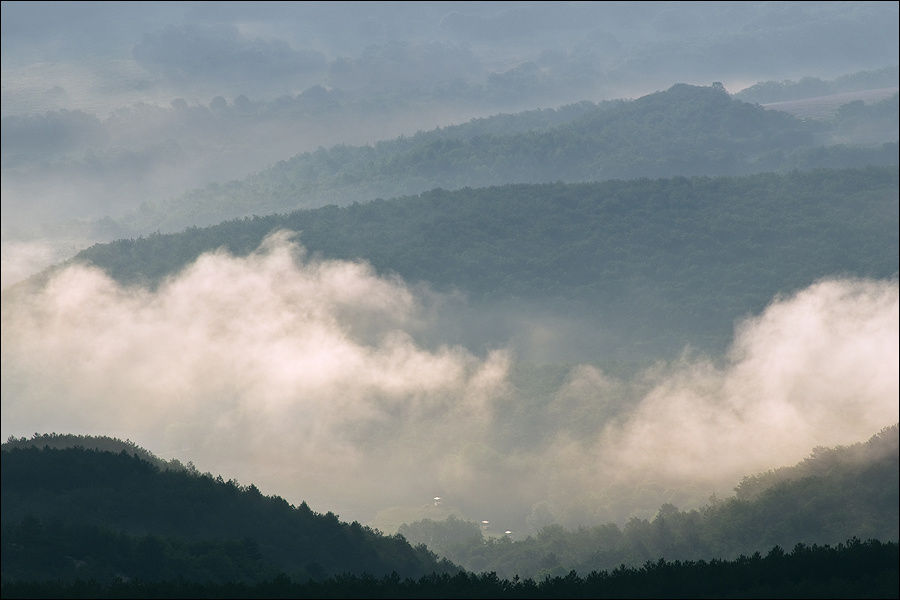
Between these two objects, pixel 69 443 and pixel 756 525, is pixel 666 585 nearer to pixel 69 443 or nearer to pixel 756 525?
pixel 69 443

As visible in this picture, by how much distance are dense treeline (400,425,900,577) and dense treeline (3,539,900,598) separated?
80750 mm

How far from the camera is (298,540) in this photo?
72.6 m

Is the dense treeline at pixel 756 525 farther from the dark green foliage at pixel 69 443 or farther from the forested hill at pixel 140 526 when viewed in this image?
the dark green foliage at pixel 69 443

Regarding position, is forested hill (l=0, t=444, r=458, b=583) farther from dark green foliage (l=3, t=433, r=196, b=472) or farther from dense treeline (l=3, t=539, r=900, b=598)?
dense treeline (l=3, t=539, r=900, b=598)

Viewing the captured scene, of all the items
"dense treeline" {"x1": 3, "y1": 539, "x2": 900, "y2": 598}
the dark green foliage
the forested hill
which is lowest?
"dense treeline" {"x1": 3, "y1": 539, "x2": 900, "y2": 598}

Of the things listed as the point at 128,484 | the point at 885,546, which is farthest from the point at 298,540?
the point at 885,546

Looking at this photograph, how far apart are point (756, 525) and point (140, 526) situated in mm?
96522

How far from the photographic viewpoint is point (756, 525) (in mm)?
136625

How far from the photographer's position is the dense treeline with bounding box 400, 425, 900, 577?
132875mm

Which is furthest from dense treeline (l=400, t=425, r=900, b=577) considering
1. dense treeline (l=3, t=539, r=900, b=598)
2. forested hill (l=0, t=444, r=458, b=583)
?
dense treeline (l=3, t=539, r=900, b=598)

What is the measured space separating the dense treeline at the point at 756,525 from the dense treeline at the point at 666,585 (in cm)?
8075

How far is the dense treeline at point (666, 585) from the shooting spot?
4219 cm

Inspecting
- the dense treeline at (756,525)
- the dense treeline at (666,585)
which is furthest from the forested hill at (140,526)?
the dense treeline at (756,525)

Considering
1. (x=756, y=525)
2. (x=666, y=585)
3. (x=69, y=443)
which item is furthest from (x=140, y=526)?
(x=756, y=525)
